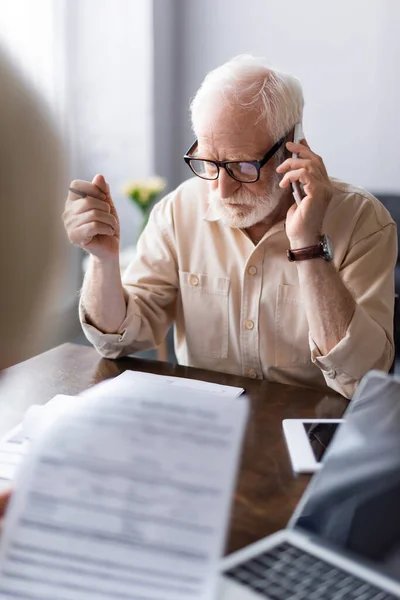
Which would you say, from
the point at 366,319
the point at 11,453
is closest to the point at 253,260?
the point at 366,319

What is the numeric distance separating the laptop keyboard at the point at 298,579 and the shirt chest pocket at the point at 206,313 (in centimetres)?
89

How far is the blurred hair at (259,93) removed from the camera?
142 cm

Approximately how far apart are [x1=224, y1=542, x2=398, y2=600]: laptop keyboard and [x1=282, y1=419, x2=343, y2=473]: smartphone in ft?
0.85

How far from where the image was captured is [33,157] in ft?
0.90

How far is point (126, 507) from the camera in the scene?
420 millimetres

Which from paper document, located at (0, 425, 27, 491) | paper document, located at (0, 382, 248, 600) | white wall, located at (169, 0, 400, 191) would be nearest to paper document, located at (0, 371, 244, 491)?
paper document, located at (0, 425, 27, 491)

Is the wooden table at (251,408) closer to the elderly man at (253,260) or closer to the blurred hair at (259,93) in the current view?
the elderly man at (253,260)

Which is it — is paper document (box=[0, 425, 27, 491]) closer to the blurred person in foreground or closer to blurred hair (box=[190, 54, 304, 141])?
the blurred person in foreground

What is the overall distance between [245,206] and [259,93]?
25cm

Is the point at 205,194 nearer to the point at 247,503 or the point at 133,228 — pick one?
the point at 247,503

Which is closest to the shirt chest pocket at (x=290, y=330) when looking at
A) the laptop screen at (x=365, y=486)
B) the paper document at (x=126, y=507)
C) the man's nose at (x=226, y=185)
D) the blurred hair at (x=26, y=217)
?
the man's nose at (x=226, y=185)

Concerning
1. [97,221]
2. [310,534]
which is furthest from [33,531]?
[97,221]

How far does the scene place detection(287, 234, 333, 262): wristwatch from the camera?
4.31 feet

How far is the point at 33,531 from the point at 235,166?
44.5 inches
